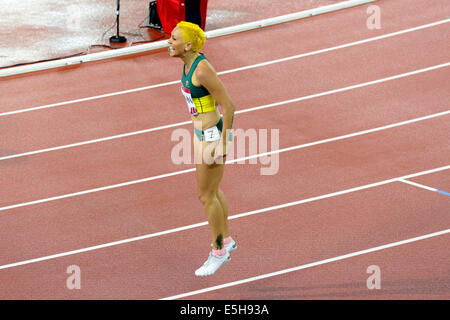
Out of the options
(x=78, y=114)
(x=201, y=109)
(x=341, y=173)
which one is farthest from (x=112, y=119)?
(x=201, y=109)

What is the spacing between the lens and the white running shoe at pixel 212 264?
6.45 m

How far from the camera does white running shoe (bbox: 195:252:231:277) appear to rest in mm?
6453

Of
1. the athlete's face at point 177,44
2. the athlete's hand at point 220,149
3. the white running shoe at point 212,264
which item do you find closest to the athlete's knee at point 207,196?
the athlete's hand at point 220,149

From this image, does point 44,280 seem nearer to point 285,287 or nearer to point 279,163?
point 285,287

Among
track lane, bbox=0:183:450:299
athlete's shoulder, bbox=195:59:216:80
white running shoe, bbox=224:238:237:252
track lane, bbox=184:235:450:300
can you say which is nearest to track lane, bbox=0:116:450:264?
track lane, bbox=0:183:450:299

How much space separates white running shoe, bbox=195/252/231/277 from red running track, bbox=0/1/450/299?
9 centimetres

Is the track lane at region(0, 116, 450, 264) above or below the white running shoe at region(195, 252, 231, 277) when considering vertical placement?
above

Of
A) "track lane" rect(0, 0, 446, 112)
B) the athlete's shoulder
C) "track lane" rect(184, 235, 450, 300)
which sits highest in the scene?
"track lane" rect(0, 0, 446, 112)

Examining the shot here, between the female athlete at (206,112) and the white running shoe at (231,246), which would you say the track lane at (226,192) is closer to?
the white running shoe at (231,246)

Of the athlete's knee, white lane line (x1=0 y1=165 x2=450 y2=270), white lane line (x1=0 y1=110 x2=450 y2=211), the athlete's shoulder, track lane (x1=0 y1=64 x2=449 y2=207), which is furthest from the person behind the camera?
track lane (x1=0 y1=64 x2=449 y2=207)

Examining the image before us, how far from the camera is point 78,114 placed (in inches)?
388

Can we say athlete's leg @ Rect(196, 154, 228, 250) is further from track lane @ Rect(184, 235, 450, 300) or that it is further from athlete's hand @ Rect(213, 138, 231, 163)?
track lane @ Rect(184, 235, 450, 300)

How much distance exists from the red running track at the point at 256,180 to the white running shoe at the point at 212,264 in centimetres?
9

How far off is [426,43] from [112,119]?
478cm
